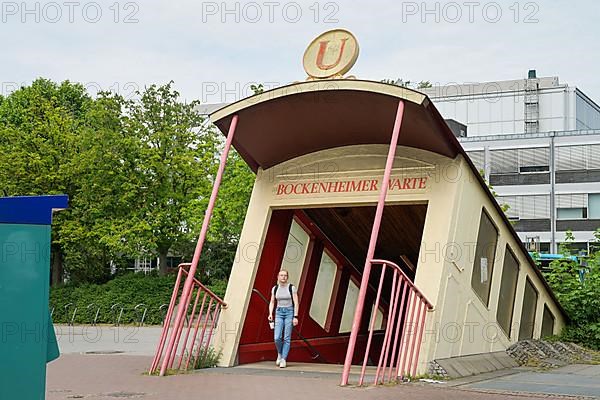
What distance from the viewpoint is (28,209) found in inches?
191

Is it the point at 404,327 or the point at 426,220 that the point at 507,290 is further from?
the point at 404,327

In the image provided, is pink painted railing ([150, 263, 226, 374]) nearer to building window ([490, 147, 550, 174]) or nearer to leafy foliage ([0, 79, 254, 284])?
leafy foliage ([0, 79, 254, 284])

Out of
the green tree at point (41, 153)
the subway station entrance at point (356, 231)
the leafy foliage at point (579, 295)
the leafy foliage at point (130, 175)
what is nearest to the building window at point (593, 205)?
the leafy foliage at point (130, 175)

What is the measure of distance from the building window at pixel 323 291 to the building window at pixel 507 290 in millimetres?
3254

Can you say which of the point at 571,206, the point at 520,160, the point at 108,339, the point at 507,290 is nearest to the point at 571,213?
the point at 571,206

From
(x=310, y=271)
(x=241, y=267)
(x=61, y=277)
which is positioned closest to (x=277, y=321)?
(x=241, y=267)

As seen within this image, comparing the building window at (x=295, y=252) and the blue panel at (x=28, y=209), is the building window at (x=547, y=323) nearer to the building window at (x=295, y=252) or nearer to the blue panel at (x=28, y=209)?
the building window at (x=295, y=252)

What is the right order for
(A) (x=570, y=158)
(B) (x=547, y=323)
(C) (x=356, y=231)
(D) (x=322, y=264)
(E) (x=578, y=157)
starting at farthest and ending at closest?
(A) (x=570, y=158)
(E) (x=578, y=157)
(B) (x=547, y=323)
(C) (x=356, y=231)
(D) (x=322, y=264)

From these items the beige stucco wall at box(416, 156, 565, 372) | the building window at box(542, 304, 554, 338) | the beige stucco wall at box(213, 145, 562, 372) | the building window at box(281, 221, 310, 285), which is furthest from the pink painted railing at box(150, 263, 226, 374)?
the building window at box(542, 304, 554, 338)

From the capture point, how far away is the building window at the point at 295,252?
1514 centimetres

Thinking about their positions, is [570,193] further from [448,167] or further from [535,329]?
[448,167]

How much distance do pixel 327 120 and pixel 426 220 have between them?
2.07 meters

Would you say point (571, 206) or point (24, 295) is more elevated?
point (24, 295)

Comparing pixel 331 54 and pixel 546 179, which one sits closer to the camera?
pixel 331 54
